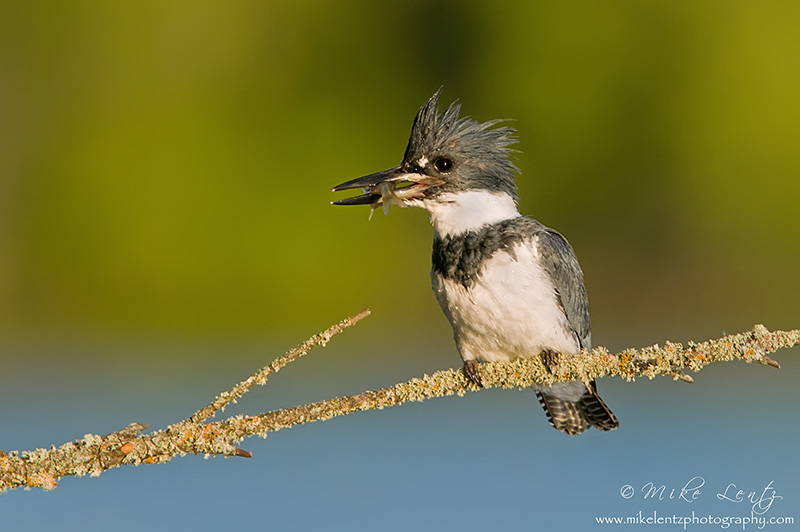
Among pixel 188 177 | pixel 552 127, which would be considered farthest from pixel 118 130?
pixel 552 127

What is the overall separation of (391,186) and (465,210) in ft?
0.62

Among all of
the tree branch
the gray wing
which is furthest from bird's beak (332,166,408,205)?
A: the tree branch

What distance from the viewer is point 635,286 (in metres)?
5.08

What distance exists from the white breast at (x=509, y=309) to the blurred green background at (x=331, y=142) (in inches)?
92.4

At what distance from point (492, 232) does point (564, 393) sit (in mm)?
540

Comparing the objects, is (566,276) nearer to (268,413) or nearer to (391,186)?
(391,186)

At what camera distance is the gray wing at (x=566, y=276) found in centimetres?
218

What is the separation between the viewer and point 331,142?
4.61 meters

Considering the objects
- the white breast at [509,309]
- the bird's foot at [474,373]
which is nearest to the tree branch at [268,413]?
the bird's foot at [474,373]

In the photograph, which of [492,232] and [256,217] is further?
[256,217]

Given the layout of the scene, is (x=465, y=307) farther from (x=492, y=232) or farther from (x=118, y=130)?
(x=118, y=130)

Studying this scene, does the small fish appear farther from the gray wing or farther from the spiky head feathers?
the gray wing

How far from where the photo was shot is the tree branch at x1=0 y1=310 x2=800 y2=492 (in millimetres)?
1467

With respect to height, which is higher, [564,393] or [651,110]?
[651,110]
